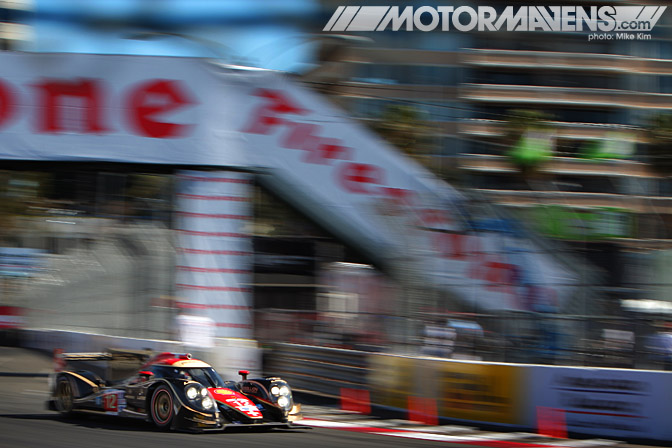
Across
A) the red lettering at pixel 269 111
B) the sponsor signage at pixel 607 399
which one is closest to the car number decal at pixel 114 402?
the sponsor signage at pixel 607 399

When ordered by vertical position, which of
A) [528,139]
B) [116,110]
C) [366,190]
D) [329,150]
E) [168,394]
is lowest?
[168,394]

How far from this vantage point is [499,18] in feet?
115

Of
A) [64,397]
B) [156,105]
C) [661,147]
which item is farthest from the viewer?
[661,147]

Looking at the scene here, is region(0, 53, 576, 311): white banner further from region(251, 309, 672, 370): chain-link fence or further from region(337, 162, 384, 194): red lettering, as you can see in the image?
region(251, 309, 672, 370): chain-link fence

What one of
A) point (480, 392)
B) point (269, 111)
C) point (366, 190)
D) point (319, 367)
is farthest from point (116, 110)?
point (480, 392)

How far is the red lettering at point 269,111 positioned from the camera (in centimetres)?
1595

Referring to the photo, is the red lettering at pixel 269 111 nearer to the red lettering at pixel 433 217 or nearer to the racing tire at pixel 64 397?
the red lettering at pixel 433 217

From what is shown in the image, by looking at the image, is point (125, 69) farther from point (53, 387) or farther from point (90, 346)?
point (53, 387)

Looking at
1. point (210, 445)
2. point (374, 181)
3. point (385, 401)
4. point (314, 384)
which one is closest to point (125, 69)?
point (374, 181)

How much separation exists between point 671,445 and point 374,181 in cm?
827

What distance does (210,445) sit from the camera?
809cm

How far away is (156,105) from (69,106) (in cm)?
174

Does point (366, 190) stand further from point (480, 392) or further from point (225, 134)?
point (480, 392)

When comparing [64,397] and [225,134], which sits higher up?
[225,134]
